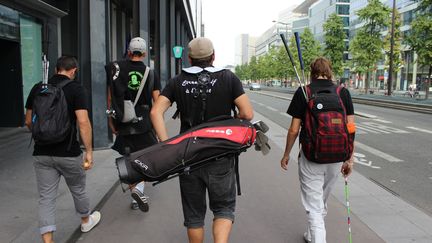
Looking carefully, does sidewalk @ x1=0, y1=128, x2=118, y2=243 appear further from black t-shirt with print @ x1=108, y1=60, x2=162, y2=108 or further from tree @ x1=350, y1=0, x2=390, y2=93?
tree @ x1=350, y1=0, x2=390, y2=93

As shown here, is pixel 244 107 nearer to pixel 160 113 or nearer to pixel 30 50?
pixel 160 113

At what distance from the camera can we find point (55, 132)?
3418 millimetres

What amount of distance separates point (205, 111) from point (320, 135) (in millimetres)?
1019

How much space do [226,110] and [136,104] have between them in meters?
1.93

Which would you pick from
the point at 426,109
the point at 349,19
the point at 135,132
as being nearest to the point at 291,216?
the point at 135,132

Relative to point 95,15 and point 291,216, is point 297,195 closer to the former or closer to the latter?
point 291,216

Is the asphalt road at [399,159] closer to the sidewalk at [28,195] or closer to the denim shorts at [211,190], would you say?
the denim shorts at [211,190]

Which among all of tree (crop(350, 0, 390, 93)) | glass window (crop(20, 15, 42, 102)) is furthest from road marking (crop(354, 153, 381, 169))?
tree (crop(350, 0, 390, 93))

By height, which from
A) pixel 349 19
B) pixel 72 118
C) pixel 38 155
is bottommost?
pixel 38 155

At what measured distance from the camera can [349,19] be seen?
87188 millimetres

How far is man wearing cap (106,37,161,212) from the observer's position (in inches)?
180

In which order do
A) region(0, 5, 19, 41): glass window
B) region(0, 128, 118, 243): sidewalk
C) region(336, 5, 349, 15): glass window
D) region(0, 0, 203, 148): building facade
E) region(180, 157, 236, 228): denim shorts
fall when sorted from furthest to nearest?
region(336, 5, 349, 15): glass window, region(0, 5, 19, 41): glass window, region(0, 0, 203, 148): building facade, region(0, 128, 118, 243): sidewalk, region(180, 157, 236, 228): denim shorts

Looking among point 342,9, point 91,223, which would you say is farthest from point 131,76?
point 342,9

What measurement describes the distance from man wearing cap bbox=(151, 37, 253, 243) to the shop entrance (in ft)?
33.4
